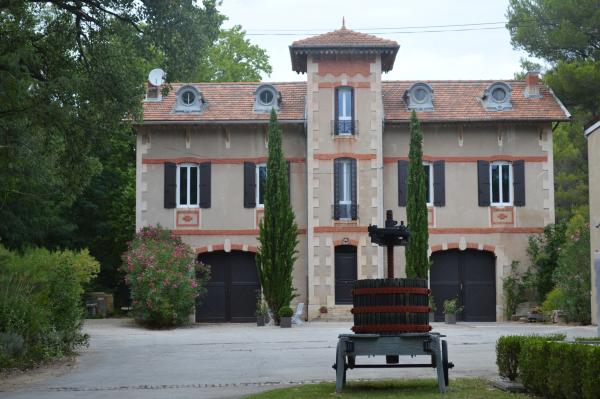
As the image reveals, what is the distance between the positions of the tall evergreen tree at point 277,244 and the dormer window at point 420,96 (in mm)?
5735

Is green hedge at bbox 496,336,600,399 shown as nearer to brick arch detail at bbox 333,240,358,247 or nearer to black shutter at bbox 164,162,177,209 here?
brick arch detail at bbox 333,240,358,247

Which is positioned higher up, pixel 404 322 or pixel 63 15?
pixel 63 15

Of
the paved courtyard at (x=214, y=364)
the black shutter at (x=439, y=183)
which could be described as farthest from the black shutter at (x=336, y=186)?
the paved courtyard at (x=214, y=364)

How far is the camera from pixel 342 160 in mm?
30859

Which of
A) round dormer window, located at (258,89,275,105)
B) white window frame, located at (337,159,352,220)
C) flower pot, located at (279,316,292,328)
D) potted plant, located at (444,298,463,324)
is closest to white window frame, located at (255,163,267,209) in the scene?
round dormer window, located at (258,89,275,105)

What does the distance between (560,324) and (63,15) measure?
51.0 ft

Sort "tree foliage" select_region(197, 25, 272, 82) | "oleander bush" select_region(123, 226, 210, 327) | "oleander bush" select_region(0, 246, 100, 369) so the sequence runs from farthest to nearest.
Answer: "tree foliage" select_region(197, 25, 272, 82) → "oleander bush" select_region(123, 226, 210, 327) → "oleander bush" select_region(0, 246, 100, 369)

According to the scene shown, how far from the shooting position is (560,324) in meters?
25.8

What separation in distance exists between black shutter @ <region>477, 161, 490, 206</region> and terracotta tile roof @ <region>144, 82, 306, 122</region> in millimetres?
6174

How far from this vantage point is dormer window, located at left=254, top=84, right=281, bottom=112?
31.7m

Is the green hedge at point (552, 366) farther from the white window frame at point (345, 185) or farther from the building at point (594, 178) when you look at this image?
the white window frame at point (345, 185)

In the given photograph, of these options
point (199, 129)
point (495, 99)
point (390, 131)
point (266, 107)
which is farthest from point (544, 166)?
point (199, 129)

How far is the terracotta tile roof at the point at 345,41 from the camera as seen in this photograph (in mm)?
30453

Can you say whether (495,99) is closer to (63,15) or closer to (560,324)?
(560,324)
